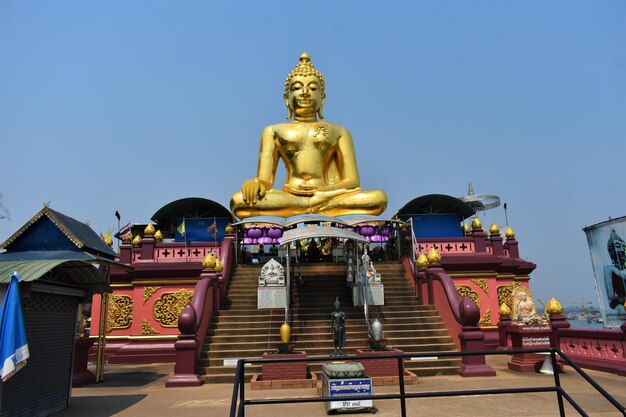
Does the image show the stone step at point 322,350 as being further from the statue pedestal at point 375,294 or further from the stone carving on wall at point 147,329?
the stone carving on wall at point 147,329

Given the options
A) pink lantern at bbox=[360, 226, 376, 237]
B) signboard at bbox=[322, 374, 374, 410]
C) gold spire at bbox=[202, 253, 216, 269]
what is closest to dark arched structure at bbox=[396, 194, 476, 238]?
pink lantern at bbox=[360, 226, 376, 237]

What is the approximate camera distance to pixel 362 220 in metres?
15.2

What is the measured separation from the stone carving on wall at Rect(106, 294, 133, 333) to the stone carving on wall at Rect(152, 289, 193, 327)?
819 millimetres


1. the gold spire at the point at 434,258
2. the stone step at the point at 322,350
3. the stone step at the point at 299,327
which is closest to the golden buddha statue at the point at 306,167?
the gold spire at the point at 434,258

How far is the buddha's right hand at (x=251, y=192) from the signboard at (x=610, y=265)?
13.7 meters

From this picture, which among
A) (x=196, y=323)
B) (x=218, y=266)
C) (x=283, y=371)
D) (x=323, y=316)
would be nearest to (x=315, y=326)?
(x=323, y=316)

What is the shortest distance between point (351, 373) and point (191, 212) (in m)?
18.7

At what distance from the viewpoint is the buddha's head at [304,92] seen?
65.1 ft

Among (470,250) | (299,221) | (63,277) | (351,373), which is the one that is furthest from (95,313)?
(470,250)

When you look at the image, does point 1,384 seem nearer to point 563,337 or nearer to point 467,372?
point 467,372

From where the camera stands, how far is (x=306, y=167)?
62.5 feet

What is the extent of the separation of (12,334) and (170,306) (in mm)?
9586

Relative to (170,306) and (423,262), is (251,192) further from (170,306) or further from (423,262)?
(423,262)

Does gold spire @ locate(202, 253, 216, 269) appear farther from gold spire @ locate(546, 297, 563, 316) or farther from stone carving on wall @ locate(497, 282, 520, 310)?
stone carving on wall @ locate(497, 282, 520, 310)
